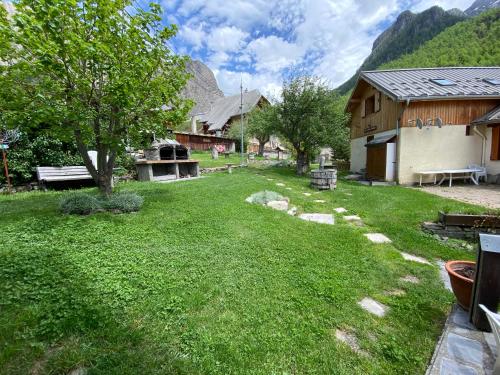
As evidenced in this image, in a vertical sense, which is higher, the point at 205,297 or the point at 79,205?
the point at 79,205

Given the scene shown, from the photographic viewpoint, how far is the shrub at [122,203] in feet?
16.1

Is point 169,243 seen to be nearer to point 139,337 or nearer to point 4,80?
point 139,337

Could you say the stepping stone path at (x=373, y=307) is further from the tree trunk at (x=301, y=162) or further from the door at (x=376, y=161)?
the tree trunk at (x=301, y=162)

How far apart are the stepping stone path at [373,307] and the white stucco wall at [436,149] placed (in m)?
10.3

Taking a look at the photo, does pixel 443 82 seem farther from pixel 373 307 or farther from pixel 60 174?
pixel 60 174

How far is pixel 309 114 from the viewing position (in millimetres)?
12656

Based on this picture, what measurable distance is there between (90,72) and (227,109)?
3500 cm

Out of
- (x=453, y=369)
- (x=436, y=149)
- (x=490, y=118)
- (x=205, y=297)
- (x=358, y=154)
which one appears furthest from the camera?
(x=358, y=154)

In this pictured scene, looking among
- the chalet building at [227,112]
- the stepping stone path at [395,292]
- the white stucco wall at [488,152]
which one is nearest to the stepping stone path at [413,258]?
the stepping stone path at [395,292]

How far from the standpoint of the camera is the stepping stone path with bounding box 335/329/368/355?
2.02 m

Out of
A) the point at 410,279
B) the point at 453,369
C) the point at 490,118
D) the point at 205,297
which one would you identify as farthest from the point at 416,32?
the point at 205,297

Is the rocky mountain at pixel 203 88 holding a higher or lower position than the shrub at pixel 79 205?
higher

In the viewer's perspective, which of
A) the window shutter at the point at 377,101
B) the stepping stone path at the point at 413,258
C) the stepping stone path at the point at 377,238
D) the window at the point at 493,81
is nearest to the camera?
the stepping stone path at the point at 413,258

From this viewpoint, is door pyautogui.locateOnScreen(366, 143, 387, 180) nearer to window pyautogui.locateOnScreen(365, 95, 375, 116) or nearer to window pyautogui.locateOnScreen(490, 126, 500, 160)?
window pyautogui.locateOnScreen(365, 95, 375, 116)
